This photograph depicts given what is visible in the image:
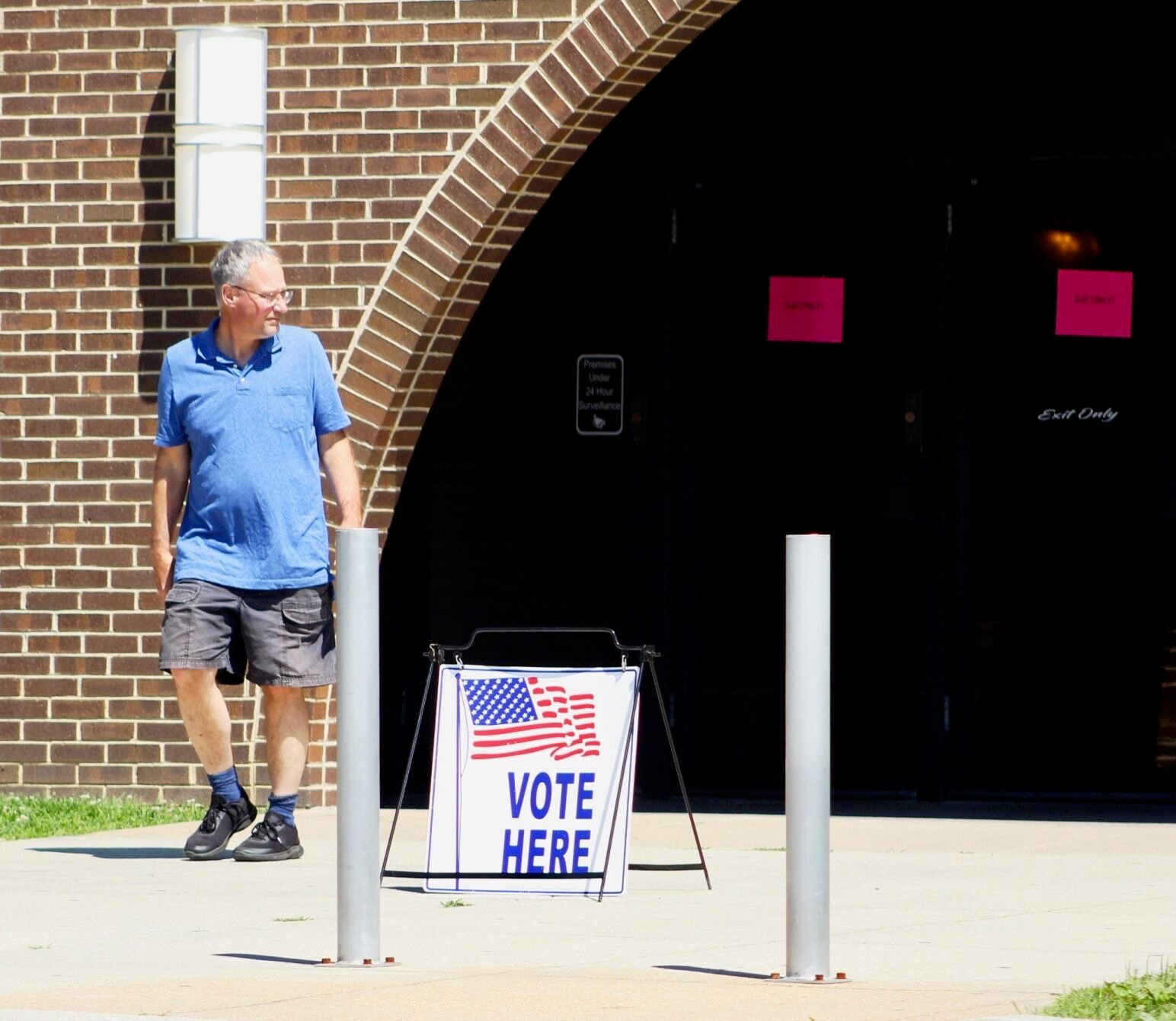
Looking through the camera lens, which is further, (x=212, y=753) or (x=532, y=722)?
(x=212, y=753)

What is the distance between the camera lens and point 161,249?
31.3ft

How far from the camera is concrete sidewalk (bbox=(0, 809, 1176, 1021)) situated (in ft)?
16.4

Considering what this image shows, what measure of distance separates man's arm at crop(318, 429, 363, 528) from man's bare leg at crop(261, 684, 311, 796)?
0.55m

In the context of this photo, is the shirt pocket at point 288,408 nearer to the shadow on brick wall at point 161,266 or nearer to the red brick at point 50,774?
the shadow on brick wall at point 161,266

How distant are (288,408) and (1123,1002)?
11.9 feet

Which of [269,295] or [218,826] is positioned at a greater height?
[269,295]

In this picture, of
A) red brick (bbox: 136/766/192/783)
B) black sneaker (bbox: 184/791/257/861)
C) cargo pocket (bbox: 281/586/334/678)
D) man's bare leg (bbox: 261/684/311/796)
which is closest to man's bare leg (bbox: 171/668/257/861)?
black sneaker (bbox: 184/791/257/861)

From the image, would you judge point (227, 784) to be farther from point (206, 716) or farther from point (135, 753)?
point (135, 753)

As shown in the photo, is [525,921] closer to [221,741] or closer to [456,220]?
[221,741]

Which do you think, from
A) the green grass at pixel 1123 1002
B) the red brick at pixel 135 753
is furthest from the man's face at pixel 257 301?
the green grass at pixel 1123 1002

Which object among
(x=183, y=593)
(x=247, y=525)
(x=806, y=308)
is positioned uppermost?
(x=806, y=308)

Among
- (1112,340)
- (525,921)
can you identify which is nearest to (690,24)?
(1112,340)

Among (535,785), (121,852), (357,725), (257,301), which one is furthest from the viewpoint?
(121,852)

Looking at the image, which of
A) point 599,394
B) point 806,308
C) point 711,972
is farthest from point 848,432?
point 711,972
